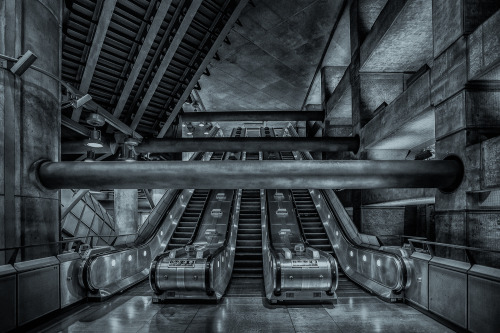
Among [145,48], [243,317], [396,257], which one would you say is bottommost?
[243,317]

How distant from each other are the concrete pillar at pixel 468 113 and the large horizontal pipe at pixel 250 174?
0.79 metres

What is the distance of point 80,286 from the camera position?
7.97 meters

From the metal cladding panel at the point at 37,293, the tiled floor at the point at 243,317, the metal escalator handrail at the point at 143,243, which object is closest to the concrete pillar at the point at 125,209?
the metal escalator handrail at the point at 143,243

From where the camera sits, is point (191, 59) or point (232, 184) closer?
point (232, 184)

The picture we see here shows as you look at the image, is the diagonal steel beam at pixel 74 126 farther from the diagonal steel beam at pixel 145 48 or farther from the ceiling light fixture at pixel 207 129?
the ceiling light fixture at pixel 207 129

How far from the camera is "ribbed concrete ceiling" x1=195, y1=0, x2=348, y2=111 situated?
14.9 meters

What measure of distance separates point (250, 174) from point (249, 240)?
589cm

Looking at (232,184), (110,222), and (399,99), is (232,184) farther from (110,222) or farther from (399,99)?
(110,222)

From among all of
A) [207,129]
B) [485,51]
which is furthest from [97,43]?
[207,129]

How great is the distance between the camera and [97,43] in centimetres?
1004

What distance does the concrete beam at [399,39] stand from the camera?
948 centimetres

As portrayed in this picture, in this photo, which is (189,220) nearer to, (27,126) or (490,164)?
(27,126)

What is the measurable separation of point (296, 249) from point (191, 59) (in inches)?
357

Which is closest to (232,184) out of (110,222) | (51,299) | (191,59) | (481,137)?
(51,299)
